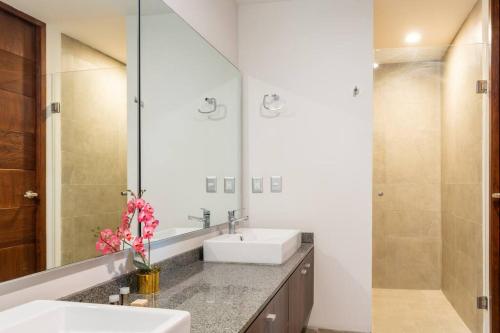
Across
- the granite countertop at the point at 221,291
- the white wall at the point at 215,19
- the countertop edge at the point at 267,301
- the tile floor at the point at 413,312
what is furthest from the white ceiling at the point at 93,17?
the tile floor at the point at 413,312

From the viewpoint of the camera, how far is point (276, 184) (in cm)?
317

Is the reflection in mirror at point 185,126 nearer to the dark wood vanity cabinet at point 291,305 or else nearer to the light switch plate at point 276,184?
the light switch plate at point 276,184

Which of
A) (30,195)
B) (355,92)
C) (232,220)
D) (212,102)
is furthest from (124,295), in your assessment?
(355,92)

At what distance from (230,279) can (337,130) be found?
1.56 m

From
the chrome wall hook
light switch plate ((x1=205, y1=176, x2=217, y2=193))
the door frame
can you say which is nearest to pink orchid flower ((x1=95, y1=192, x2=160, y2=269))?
light switch plate ((x1=205, y1=176, x2=217, y2=193))

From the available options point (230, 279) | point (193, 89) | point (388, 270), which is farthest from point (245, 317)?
point (388, 270)

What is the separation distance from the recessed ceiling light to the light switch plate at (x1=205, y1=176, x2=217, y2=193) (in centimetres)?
232

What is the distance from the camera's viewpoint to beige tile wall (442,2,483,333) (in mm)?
2904

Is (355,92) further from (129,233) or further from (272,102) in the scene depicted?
(129,233)

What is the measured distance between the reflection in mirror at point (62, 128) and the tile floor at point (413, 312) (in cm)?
225

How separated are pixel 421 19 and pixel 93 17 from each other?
2796 millimetres

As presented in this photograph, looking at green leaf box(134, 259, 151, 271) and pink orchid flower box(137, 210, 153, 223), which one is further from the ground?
pink orchid flower box(137, 210, 153, 223)

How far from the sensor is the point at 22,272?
3.89ft

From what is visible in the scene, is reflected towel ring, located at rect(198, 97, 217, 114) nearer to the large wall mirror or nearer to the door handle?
the large wall mirror
